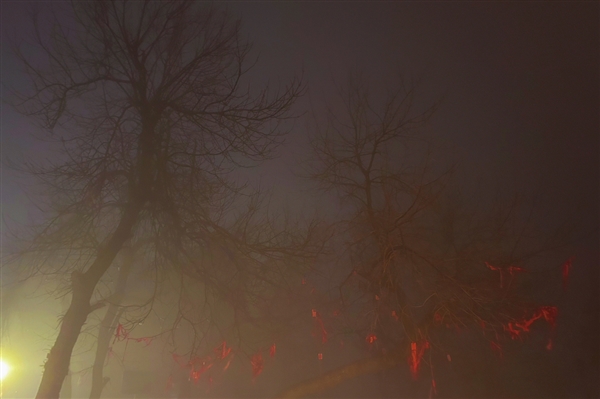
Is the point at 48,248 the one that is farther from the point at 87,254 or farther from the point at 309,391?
the point at 309,391

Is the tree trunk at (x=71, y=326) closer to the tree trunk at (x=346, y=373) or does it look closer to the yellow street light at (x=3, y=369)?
the yellow street light at (x=3, y=369)

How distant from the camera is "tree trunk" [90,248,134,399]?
5.07 m

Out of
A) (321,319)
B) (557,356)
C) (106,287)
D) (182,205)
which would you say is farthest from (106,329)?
(557,356)

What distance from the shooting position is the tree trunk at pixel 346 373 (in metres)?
5.69

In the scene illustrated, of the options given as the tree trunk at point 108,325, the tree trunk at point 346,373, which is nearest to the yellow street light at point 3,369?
the tree trunk at point 108,325

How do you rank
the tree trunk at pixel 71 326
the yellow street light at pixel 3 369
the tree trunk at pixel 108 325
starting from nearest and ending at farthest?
the tree trunk at pixel 71 326, the tree trunk at pixel 108 325, the yellow street light at pixel 3 369

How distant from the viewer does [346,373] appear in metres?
5.89

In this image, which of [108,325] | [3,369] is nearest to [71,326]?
[108,325]

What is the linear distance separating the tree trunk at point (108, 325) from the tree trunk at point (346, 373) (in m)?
2.57

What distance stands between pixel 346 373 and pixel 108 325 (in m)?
3.30

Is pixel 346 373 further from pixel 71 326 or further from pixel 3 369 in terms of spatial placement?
pixel 3 369

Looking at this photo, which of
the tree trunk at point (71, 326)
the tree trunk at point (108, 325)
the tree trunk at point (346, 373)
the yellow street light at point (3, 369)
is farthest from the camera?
the yellow street light at point (3, 369)

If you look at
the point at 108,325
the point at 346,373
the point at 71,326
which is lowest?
the point at 346,373

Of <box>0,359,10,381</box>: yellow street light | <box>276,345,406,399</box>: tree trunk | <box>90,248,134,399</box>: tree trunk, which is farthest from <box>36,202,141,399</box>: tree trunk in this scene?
<box>276,345,406,399</box>: tree trunk
